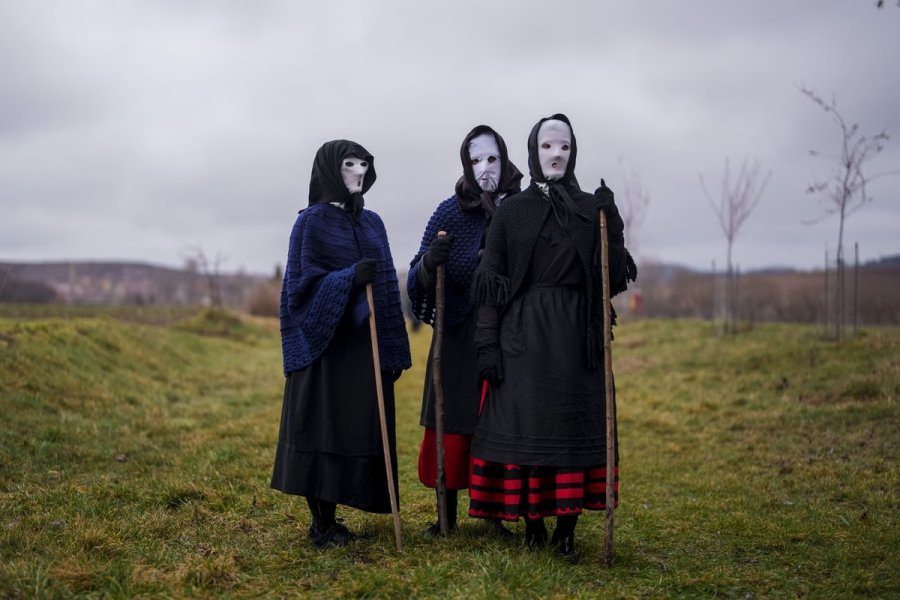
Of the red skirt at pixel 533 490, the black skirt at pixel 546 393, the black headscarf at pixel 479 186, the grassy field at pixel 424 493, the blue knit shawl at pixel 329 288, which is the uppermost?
the black headscarf at pixel 479 186

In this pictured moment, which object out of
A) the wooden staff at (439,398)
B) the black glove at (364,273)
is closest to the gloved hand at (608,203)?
the wooden staff at (439,398)

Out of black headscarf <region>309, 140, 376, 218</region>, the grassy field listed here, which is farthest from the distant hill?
black headscarf <region>309, 140, 376, 218</region>

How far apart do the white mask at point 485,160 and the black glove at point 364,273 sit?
3.12 ft

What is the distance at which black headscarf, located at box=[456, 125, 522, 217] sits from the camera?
4.95 meters

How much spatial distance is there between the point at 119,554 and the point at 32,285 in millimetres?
38120

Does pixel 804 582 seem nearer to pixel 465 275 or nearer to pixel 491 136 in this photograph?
pixel 465 275

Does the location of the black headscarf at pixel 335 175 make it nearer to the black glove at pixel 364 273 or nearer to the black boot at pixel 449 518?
the black glove at pixel 364 273

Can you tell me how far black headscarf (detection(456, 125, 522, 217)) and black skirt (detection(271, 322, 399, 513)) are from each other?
1087 mm

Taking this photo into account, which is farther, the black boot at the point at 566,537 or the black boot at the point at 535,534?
the black boot at the point at 535,534

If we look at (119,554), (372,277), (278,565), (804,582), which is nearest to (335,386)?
(372,277)

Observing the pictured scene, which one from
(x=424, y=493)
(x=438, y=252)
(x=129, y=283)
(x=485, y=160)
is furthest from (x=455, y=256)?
(x=129, y=283)

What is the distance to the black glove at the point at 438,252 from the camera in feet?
15.3

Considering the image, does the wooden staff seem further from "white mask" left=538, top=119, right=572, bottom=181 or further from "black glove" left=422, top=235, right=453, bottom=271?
"white mask" left=538, top=119, right=572, bottom=181

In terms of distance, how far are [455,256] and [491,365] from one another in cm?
85
